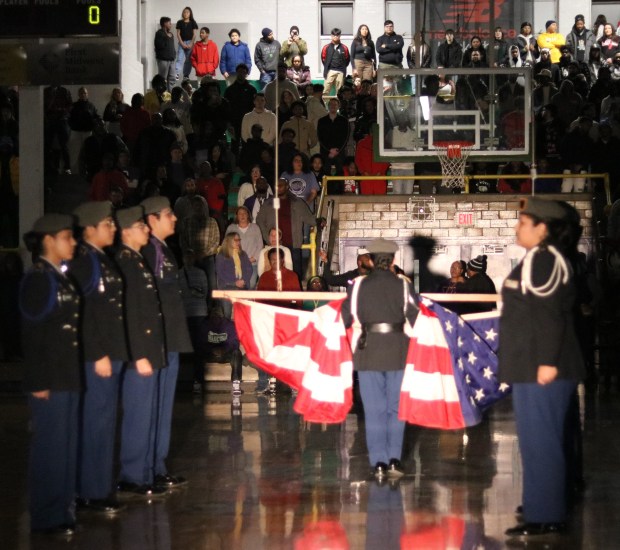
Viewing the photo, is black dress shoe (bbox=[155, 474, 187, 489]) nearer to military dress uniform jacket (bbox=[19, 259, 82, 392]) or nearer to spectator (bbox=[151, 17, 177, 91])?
military dress uniform jacket (bbox=[19, 259, 82, 392])

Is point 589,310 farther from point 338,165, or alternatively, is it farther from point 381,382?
point 338,165

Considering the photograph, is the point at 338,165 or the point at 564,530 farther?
the point at 338,165

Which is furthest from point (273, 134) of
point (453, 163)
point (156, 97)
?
point (156, 97)

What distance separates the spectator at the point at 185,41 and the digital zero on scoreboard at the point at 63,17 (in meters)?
14.3

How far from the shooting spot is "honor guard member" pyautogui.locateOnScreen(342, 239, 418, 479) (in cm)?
1123

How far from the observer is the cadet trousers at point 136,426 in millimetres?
10375

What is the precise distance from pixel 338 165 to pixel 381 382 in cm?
1255

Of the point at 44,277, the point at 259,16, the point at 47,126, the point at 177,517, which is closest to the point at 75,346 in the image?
the point at 44,277

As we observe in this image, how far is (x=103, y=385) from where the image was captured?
32.0 feet

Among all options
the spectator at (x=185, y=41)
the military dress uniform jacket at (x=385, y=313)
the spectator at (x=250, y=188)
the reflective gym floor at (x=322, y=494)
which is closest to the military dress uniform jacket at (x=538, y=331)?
the reflective gym floor at (x=322, y=494)

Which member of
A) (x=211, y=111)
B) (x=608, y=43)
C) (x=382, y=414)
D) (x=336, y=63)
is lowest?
(x=382, y=414)

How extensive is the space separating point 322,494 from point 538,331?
245 centimetres

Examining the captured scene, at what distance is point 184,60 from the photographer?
32750 millimetres

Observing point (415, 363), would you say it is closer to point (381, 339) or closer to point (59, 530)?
point (381, 339)
